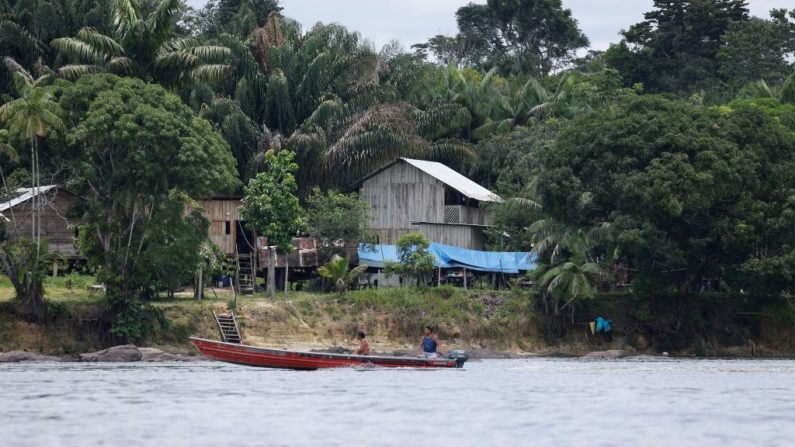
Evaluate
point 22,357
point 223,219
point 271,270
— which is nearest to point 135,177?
point 22,357

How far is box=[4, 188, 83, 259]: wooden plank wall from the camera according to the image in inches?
2061

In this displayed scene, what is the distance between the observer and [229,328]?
49500 mm

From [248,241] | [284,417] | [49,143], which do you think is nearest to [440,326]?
[248,241]

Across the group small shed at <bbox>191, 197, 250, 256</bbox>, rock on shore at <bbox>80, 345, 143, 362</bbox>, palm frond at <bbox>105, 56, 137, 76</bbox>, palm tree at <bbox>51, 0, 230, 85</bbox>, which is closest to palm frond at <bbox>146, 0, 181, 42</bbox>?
palm tree at <bbox>51, 0, 230, 85</bbox>

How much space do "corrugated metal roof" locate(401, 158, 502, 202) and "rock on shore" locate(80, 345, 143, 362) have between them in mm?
20656

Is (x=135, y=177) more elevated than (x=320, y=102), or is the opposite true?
(x=320, y=102)

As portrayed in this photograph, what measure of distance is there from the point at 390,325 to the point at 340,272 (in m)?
3.11

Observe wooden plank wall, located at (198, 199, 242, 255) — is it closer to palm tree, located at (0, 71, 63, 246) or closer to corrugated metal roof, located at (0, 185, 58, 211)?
corrugated metal roof, located at (0, 185, 58, 211)

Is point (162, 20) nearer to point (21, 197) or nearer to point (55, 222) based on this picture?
point (21, 197)

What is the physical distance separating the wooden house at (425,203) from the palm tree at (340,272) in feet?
23.2

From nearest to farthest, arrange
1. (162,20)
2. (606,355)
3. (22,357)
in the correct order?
(22,357)
(162,20)
(606,355)

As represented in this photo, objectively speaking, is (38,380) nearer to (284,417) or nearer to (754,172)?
(284,417)

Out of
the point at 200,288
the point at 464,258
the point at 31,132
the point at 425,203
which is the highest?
the point at 31,132

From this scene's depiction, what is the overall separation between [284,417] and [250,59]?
36062 millimetres
